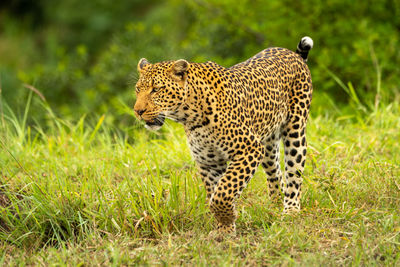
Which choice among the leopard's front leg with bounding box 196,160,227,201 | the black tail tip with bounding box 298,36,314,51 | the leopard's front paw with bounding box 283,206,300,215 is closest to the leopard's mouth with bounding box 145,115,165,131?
the leopard's front leg with bounding box 196,160,227,201

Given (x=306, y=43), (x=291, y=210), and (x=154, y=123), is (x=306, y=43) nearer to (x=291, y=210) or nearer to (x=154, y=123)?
(x=291, y=210)

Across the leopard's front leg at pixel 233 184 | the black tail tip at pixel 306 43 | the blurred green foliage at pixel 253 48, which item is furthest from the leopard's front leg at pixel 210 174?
the blurred green foliage at pixel 253 48

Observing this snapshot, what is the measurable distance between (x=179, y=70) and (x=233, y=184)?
1.07 meters

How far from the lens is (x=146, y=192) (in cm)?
556

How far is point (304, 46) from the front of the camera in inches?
256

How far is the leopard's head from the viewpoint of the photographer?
5027 millimetres

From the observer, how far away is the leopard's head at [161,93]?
198 inches

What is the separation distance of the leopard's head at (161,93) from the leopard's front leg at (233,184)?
0.71m

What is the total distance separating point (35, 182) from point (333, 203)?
110 inches

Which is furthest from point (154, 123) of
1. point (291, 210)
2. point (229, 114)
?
point (291, 210)

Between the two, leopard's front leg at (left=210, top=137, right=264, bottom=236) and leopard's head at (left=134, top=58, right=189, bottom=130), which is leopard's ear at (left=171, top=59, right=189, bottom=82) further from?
leopard's front leg at (left=210, top=137, right=264, bottom=236)

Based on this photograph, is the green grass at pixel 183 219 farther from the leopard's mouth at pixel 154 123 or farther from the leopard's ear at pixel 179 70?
the leopard's ear at pixel 179 70

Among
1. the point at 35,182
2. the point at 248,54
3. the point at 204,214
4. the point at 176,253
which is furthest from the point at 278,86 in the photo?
the point at 248,54

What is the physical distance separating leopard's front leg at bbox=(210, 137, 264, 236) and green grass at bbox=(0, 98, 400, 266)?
22 centimetres
